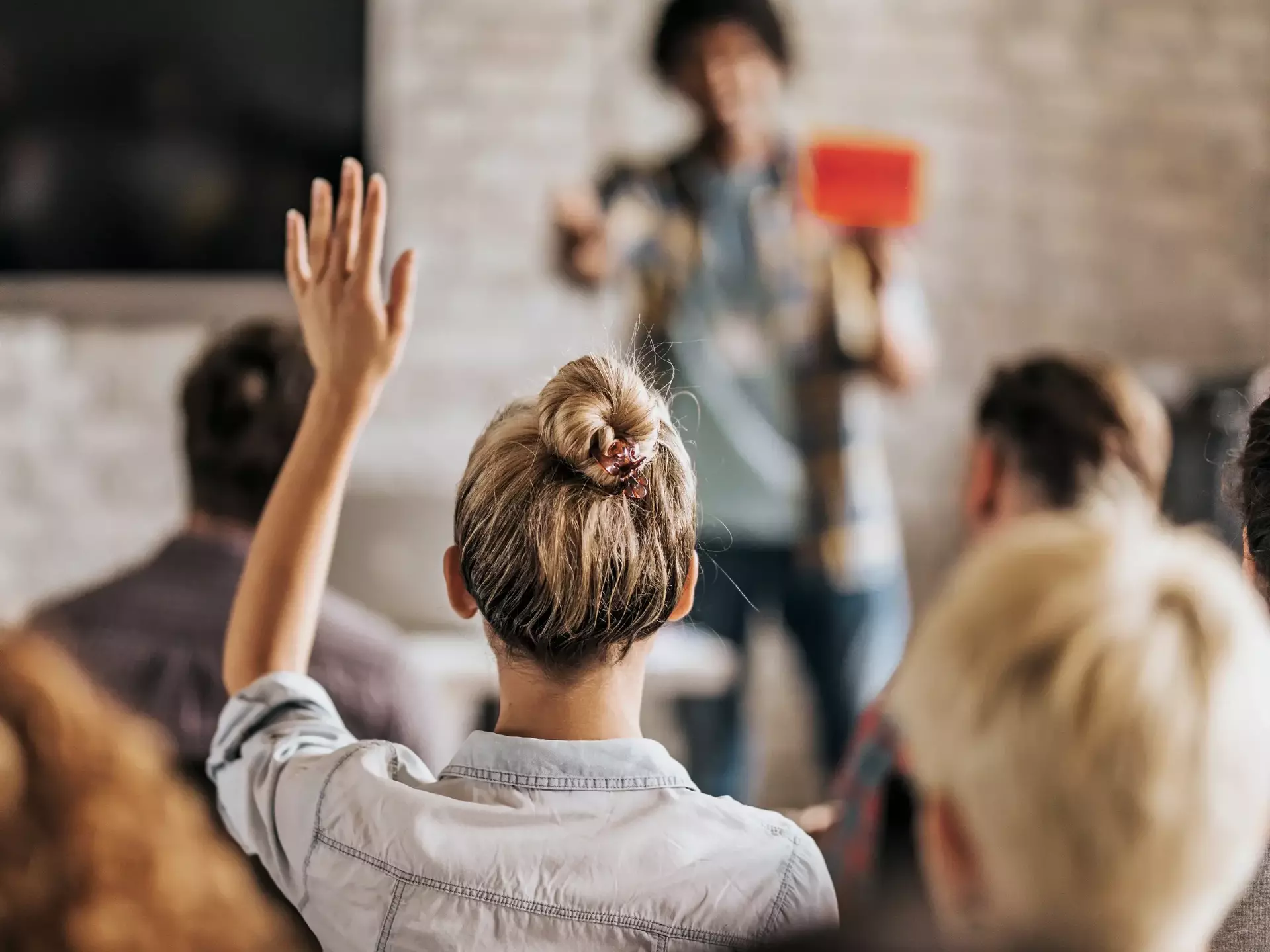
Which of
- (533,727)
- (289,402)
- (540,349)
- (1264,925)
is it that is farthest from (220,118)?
(1264,925)

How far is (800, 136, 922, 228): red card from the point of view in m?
2.06

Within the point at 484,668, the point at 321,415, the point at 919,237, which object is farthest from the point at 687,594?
the point at 919,237

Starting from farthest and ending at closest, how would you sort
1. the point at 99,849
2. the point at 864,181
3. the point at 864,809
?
the point at 864,181 → the point at 864,809 → the point at 99,849

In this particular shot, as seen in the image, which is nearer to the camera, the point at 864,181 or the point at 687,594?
the point at 687,594

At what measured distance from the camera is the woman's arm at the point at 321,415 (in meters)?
1.00

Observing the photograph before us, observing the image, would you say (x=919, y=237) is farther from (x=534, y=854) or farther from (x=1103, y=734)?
(x=1103, y=734)

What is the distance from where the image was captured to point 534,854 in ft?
2.59

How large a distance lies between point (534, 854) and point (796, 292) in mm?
1750

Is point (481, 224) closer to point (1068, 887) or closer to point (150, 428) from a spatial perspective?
point (150, 428)

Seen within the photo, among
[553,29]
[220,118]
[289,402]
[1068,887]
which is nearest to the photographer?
[1068,887]

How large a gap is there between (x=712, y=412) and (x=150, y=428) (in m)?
1.54

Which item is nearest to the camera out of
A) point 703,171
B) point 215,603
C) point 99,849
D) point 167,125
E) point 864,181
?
point 99,849

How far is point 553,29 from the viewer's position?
3.29 m

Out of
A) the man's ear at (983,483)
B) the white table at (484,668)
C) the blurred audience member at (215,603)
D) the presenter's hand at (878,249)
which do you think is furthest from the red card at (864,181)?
the blurred audience member at (215,603)
